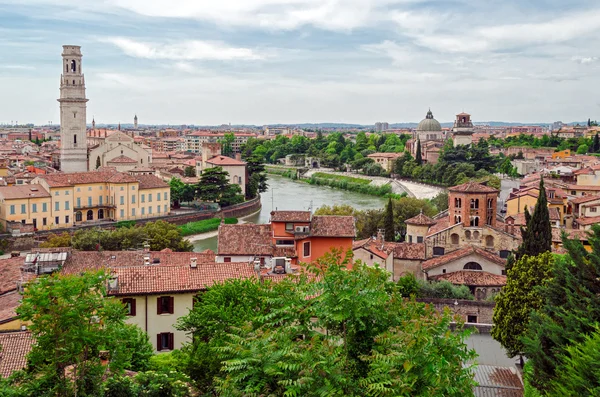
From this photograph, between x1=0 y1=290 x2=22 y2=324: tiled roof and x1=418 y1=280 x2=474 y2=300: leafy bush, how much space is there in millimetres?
10192

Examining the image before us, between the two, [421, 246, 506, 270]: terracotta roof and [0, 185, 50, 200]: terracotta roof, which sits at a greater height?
[0, 185, 50, 200]: terracotta roof

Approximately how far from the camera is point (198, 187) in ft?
129

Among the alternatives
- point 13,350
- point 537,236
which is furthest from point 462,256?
point 13,350

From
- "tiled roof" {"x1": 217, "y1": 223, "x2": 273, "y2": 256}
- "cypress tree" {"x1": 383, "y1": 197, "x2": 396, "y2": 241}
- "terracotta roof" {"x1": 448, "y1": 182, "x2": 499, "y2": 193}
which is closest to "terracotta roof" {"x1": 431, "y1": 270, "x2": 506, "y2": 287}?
"terracotta roof" {"x1": 448, "y1": 182, "x2": 499, "y2": 193}

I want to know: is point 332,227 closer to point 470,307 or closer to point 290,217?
point 290,217

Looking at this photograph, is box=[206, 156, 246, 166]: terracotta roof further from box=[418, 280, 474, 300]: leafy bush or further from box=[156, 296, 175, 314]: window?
box=[156, 296, 175, 314]: window

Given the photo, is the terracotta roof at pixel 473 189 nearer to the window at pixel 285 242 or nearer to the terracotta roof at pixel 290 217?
the terracotta roof at pixel 290 217

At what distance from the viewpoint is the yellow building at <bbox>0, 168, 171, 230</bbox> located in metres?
30.4

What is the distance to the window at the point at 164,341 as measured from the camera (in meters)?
12.2

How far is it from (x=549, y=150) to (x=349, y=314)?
222 ft

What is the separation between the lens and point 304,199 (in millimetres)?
49594

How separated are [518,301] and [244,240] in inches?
328

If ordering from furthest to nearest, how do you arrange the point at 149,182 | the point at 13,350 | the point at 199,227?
Result: the point at 149,182 → the point at 199,227 → the point at 13,350

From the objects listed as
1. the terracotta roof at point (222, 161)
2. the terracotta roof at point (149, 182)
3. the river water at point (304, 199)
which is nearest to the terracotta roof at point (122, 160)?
the terracotta roof at point (222, 161)
